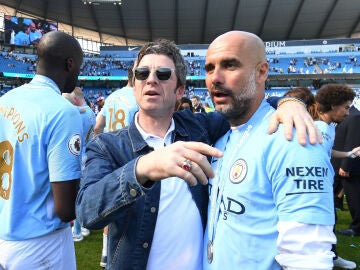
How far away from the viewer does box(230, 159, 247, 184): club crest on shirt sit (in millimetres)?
1461

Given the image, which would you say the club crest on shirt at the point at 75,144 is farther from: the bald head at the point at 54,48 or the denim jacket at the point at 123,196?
the bald head at the point at 54,48

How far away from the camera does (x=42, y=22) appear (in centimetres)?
4425

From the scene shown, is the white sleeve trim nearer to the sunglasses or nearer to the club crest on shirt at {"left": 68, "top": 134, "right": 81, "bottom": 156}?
the sunglasses

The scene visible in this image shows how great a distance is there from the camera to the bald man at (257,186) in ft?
4.16

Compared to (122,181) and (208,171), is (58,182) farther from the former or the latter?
(208,171)

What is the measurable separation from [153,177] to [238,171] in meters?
0.48

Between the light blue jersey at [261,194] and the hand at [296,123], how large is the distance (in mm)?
29

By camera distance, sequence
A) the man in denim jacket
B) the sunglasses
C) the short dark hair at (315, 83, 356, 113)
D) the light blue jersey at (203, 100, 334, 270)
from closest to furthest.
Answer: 1. the man in denim jacket
2. the light blue jersey at (203, 100, 334, 270)
3. the sunglasses
4. the short dark hair at (315, 83, 356, 113)

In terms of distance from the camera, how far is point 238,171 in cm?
148

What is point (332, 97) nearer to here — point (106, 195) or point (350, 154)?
point (350, 154)

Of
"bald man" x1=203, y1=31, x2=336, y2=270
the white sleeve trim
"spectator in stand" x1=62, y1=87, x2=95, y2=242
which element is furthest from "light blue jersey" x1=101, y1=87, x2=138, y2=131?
the white sleeve trim

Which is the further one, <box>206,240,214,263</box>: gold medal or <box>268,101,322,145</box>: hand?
<box>206,240,214,263</box>: gold medal

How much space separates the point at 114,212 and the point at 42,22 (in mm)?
48686

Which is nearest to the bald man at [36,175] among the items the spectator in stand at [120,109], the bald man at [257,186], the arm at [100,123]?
the bald man at [257,186]
